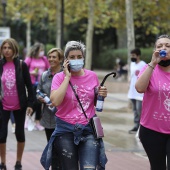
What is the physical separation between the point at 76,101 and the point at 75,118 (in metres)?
0.16

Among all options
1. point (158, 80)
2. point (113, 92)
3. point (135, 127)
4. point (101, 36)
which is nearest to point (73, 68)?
point (158, 80)

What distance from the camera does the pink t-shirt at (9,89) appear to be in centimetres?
727

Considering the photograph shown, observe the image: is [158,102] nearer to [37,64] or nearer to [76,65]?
[76,65]

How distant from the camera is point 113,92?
2275 cm

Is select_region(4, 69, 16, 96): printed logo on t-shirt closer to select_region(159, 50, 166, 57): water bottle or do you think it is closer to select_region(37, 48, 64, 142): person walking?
select_region(37, 48, 64, 142): person walking

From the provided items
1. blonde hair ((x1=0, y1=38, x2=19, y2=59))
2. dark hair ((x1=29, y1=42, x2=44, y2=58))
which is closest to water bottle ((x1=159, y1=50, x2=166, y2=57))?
blonde hair ((x1=0, y1=38, x2=19, y2=59))

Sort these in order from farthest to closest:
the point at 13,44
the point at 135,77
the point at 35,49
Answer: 1. the point at 35,49
2. the point at 135,77
3. the point at 13,44

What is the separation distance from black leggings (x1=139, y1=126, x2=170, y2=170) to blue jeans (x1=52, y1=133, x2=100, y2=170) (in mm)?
471

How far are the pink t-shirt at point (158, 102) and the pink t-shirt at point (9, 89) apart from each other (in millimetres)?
2686

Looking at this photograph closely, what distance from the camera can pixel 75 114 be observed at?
512cm

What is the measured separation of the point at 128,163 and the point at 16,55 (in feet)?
8.35

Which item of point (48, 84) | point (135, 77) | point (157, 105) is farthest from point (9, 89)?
point (135, 77)

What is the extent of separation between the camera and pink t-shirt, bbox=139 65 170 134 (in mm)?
4938

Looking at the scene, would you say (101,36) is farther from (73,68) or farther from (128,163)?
(73,68)
